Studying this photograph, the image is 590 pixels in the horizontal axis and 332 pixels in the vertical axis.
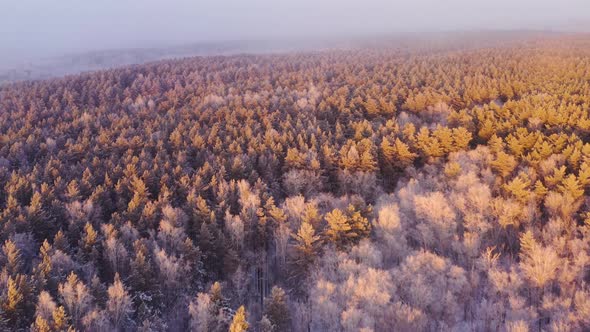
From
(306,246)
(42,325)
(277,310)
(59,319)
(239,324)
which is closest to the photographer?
(42,325)

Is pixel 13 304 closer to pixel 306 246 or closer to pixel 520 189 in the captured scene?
pixel 306 246

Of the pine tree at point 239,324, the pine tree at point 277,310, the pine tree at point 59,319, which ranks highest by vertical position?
the pine tree at point 59,319

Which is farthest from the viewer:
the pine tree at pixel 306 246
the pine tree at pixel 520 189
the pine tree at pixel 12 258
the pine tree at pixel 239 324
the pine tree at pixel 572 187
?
the pine tree at pixel 520 189

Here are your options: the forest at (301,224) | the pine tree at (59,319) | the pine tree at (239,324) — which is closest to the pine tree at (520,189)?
the forest at (301,224)

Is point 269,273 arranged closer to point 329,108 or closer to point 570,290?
point 570,290

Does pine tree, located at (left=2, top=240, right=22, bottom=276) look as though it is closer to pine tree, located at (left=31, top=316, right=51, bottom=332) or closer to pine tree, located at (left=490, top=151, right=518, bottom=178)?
pine tree, located at (left=31, top=316, right=51, bottom=332)

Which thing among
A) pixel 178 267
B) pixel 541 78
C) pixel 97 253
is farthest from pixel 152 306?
pixel 541 78

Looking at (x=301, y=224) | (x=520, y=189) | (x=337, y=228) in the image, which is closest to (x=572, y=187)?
(x=520, y=189)

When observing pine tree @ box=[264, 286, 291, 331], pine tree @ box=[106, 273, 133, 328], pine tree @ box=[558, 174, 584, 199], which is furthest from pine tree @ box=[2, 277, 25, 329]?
pine tree @ box=[558, 174, 584, 199]

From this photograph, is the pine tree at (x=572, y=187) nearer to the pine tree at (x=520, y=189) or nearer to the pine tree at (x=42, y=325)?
the pine tree at (x=520, y=189)
